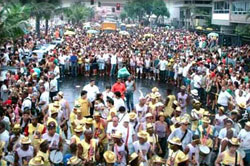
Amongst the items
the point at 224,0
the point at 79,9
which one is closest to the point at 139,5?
the point at 79,9

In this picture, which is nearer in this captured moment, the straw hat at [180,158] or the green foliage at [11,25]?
the straw hat at [180,158]

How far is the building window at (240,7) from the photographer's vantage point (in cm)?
3944

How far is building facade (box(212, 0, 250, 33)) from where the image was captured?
39.8 meters

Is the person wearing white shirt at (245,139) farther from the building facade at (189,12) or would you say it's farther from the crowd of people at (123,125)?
the building facade at (189,12)

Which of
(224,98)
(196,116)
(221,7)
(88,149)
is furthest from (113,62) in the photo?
(221,7)

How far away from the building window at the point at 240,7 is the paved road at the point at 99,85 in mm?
22011

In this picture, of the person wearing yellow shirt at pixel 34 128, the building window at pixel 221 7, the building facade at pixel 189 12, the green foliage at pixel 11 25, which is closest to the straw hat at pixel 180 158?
the person wearing yellow shirt at pixel 34 128

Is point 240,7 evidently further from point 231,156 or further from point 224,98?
point 231,156

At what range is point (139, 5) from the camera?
76.8 meters

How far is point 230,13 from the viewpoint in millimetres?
43781

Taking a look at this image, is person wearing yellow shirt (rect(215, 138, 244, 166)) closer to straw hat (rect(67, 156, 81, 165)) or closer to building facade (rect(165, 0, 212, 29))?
straw hat (rect(67, 156, 81, 165))

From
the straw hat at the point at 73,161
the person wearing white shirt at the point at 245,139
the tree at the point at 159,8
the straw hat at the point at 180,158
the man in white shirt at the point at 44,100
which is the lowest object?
the person wearing white shirt at the point at 245,139

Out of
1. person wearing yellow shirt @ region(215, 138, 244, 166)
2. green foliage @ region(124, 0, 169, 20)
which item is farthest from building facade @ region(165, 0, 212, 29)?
person wearing yellow shirt @ region(215, 138, 244, 166)

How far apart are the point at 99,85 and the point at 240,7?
2614cm
